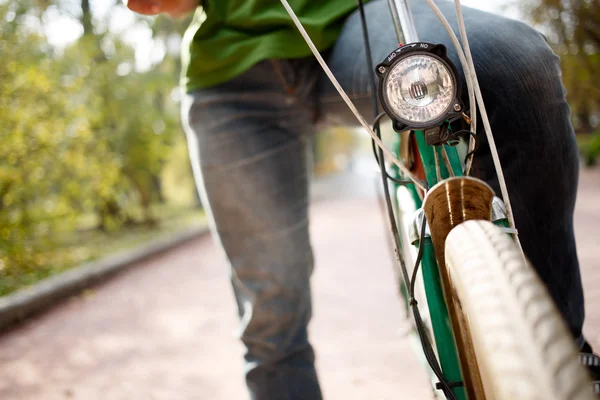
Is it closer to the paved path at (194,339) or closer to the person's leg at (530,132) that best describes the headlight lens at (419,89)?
the person's leg at (530,132)

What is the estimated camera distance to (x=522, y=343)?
1.80ft

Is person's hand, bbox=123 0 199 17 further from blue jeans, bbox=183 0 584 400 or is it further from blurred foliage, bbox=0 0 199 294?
blurred foliage, bbox=0 0 199 294

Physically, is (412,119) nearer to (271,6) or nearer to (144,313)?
(271,6)

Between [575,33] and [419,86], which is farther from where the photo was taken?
[575,33]

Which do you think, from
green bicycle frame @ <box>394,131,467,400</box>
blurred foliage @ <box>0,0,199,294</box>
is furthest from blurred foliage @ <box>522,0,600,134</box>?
green bicycle frame @ <box>394,131,467,400</box>

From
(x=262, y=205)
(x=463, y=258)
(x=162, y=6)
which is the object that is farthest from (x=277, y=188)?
(x=463, y=258)

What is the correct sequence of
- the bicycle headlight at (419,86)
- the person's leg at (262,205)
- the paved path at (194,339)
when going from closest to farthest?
the bicycle headlight at (419,86) → the person's leg at (262,205) → the paved path at (194,339)

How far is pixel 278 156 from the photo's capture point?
1.40m

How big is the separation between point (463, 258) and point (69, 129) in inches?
275

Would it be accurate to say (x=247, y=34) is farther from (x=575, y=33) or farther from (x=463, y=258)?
(x=575, y=33)

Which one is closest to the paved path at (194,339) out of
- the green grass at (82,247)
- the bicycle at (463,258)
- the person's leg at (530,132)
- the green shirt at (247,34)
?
the green grass at (82,247)

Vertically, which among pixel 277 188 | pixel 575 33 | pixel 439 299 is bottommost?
pixel 439 299

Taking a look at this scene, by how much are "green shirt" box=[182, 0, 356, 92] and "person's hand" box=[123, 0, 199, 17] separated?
5 cm

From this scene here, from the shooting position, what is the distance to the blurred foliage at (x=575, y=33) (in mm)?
9008
